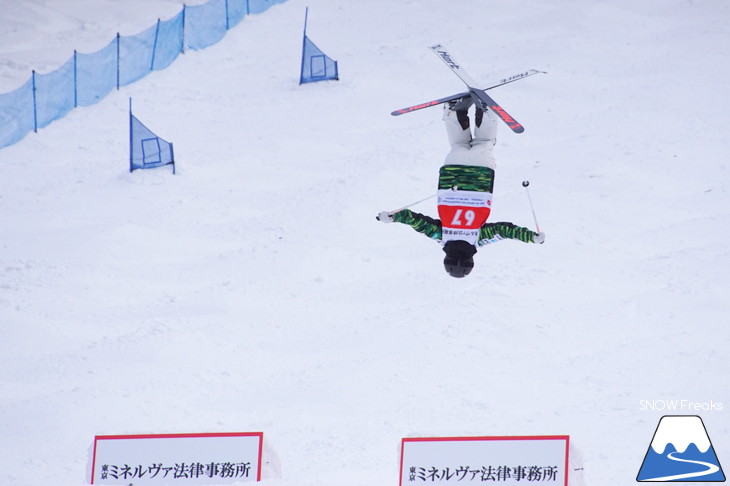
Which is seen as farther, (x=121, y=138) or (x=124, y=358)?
(x=121, y=138)

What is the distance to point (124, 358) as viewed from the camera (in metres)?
13.1

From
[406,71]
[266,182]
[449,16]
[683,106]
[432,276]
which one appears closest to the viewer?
[432,276]

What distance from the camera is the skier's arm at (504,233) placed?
10227 millimetres

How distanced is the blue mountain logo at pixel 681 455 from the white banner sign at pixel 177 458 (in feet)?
12.3

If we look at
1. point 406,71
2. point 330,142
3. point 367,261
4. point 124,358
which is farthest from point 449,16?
point 124,358

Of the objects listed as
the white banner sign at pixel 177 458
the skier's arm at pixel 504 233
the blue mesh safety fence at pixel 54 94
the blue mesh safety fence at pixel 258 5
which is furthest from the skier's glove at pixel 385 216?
the blue mesh safety fence at pixel 258 5

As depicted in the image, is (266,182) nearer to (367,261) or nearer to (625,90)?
(367,261)

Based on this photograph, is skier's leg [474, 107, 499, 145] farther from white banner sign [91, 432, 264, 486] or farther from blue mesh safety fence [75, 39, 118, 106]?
blue mesh safety fence [75, 39, 118, 106]

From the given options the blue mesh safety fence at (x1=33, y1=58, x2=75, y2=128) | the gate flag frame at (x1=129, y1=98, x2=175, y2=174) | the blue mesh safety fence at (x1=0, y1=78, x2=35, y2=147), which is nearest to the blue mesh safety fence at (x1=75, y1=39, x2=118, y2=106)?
the blue mesh safety fence at (x1=33, y1=58, x2=75, y2=128)

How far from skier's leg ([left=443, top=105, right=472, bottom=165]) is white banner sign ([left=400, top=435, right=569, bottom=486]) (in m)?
2.56

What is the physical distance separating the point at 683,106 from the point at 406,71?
16.5ft

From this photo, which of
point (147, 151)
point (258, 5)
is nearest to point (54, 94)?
point (147, 151)

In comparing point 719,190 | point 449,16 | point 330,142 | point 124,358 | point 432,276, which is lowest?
point 124,358

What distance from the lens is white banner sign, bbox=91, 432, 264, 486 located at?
9.36 meters
